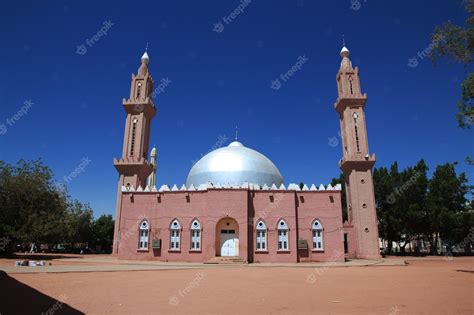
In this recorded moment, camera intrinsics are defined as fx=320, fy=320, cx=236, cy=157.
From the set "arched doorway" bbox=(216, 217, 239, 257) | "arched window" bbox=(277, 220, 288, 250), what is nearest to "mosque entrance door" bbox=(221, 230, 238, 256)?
"arched doorway" bbox=(216, 217, 239, 257)

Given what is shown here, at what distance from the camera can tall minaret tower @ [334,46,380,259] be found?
2791 centimetres

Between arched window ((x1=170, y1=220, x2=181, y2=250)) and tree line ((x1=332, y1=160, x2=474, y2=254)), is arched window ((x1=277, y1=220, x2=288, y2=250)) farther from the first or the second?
tree line ((x1=332, y1=160, x2=474, y2=254))

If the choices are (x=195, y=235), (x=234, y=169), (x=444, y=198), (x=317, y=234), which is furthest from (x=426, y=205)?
(x=195, y=235)

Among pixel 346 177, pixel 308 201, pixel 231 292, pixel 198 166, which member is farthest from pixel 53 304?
pixel 346 177

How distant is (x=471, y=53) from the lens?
1681 centimetres

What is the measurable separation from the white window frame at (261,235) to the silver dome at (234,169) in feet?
17.5

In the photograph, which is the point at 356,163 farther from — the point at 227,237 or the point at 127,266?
the point at 127,266

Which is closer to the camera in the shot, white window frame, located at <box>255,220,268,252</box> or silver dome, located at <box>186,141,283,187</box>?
white window frame, located at <box>255,220,268,252</box>

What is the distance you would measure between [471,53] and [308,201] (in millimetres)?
14834

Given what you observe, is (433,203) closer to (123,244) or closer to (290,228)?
(290,228)

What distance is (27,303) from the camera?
818 centimetres

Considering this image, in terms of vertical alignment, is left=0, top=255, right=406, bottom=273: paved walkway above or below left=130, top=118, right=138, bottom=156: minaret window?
below

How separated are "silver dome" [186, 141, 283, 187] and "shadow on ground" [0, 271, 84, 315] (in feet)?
68.3

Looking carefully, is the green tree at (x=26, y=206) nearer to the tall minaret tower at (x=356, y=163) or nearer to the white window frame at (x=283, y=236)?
the white window frame at (x=283, y=236)
